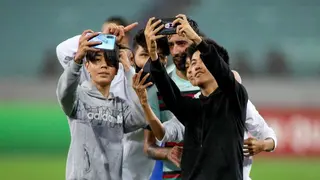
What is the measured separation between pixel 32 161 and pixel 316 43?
3.38 metres

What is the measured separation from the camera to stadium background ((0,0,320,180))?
7375 millimetres

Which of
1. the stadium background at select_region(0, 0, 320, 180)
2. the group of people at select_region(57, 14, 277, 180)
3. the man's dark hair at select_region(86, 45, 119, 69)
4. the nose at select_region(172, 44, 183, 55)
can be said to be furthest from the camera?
the stadium background at select_region(0, 0, 320, 180)

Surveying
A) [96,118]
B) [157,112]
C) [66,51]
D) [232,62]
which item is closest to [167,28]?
[96,118]

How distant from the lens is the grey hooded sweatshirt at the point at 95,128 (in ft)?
9.21

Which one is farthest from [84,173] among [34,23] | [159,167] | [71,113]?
[34,23]

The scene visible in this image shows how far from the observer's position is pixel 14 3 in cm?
870

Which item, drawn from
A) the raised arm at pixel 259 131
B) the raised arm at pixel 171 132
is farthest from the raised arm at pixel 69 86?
the raised arm at pixel 259 131

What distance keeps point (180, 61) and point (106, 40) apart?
45 centimetres

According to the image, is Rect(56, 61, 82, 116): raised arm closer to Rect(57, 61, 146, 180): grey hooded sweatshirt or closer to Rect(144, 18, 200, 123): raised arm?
Rect(57, 61, 146, 180): grey hooded sweatshirt

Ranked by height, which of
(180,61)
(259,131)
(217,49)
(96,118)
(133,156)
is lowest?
(133,156)

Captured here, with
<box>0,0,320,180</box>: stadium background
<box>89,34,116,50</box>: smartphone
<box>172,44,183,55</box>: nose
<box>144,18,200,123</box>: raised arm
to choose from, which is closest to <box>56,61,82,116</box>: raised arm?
<box>89,34,116,50</box>: smartphone

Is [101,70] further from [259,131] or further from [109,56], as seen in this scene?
[259,131]

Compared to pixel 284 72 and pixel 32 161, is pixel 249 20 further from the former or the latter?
pixel 32 161

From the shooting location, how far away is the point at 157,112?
10.3 ft
